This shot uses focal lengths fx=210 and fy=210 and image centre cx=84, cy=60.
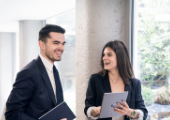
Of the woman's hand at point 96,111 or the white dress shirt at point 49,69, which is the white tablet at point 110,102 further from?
the white dress shirt at point 49,69

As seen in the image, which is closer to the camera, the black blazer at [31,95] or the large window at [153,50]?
the black blazer at [31,95]

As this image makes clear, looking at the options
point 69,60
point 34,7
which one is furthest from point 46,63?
point 69,60

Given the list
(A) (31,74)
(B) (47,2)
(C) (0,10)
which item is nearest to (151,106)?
(A) (31,74)

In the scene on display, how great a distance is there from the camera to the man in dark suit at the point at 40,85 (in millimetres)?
1449

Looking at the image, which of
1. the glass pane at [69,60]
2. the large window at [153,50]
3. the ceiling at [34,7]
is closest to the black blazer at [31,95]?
the large window at [153,50]

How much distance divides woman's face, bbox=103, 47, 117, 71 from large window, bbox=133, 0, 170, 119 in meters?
0.38

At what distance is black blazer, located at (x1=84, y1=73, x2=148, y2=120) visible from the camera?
206 cm

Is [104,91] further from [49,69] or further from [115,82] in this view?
[49,69]

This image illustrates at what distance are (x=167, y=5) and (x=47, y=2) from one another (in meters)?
1.86

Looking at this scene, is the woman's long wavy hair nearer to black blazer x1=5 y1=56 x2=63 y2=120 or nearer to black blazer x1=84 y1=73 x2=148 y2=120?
black blazer x1=84 y1=73 x2=148 y2=120

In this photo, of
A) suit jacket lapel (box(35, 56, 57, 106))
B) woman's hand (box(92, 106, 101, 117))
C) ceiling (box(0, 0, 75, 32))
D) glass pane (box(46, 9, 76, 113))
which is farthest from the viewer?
glass pane (box(46, 9, 76, 113))

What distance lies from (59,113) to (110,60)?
83 cm

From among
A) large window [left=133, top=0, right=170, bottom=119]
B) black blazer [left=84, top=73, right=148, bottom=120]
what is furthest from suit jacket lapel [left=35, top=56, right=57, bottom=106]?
large window [left=133, top=0, right=170, bottom=119]

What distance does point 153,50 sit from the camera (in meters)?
→ 2.15
